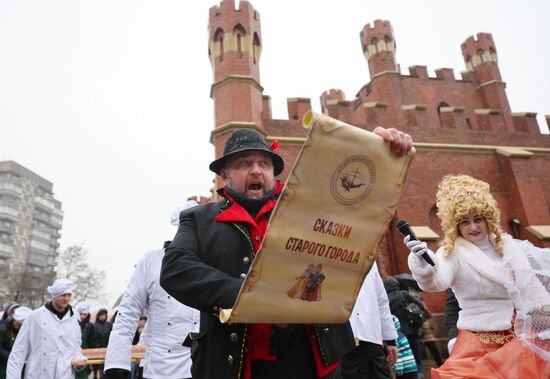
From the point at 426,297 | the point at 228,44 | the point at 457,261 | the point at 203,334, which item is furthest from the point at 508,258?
the point at 228,44

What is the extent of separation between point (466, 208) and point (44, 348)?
5.02m

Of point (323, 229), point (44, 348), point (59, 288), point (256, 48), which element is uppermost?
point (256, 48)

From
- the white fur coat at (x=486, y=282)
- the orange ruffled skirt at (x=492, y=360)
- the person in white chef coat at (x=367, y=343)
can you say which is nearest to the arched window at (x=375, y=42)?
the person in white chef coat at (x=367, y=343)

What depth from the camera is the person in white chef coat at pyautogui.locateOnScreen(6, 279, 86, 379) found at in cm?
491

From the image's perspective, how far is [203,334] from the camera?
1944 mm

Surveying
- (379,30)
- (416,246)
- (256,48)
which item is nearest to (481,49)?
(379,30)

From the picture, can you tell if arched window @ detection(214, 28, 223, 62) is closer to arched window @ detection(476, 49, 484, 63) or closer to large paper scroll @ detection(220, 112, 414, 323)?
arched window @ detection(476, 49, 484, 63)

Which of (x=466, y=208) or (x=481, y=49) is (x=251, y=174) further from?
(x=481, y=49)

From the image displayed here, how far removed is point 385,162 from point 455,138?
15979mm

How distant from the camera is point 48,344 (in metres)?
5.05

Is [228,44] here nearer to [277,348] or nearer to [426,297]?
[426,297]

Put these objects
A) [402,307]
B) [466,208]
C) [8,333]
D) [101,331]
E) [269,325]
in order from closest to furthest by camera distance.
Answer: [269,325] < [466,208] < [402,307] < [8,333] < [101,331]

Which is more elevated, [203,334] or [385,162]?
[385,162]

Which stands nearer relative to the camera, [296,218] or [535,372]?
[296,218]
